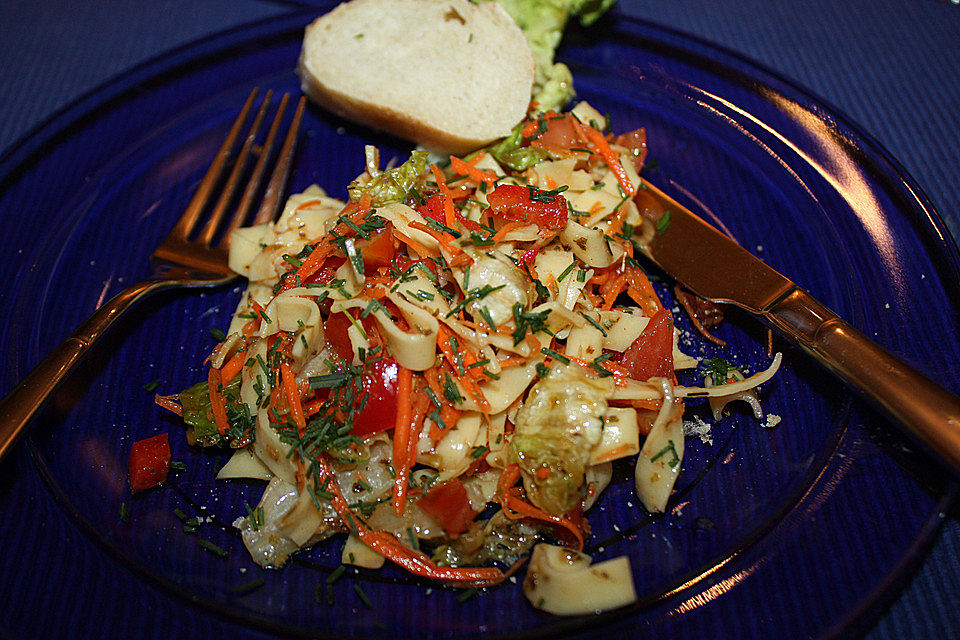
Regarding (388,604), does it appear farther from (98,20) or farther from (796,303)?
(98,20)

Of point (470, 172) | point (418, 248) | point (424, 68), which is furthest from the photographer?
point (424, 68)

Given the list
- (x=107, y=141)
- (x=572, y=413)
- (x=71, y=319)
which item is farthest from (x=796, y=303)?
(x=107, y=141)

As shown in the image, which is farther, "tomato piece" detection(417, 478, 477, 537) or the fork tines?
the fork tines

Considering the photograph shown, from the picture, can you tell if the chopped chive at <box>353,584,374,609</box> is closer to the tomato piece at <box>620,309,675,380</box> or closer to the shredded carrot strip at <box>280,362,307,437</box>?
the shredded carrot strip at <box>280,362,307,437</box>

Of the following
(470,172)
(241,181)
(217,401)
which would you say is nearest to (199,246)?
(241,181)

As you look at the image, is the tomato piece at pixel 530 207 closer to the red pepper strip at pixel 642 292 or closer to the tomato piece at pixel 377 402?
the red pepper strip at pixel 642 292

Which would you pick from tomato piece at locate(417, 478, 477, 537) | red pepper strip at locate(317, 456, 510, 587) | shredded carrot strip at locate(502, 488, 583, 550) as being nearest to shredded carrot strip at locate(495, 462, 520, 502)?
shredded carrot strip at locate(502, 488, 583, 550)

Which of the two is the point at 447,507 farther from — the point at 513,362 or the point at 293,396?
the point at 293,396
